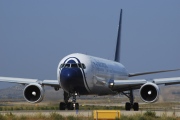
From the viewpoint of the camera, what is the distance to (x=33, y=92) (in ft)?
137

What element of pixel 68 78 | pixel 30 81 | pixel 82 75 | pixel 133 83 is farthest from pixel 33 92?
pixel 133 83

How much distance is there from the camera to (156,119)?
96.8ft

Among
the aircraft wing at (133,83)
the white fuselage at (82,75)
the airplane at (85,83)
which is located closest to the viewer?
the white fuselage at (82,75)

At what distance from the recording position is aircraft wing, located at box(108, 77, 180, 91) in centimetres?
4332

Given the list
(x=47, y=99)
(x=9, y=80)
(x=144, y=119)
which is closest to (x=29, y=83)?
(x=9, y=80)

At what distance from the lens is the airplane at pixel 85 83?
39.7m

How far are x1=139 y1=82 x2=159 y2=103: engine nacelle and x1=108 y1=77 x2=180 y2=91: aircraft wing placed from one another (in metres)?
0.95

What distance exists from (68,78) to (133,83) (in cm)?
638

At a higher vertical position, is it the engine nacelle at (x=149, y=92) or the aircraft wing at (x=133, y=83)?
the aircraft wing at (x=133, y=83)

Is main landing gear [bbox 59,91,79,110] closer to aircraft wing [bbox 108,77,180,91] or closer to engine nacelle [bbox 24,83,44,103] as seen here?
engine nacelle [bbox 24,83,44,103]

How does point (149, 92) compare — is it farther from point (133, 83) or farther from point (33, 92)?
point (33, 92)

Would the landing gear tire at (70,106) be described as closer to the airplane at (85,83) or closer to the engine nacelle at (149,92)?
the airplane at (85,83)

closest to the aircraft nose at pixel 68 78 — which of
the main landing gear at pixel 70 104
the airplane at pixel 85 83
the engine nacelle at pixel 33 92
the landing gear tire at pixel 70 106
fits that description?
the airplane at pixel 85 83

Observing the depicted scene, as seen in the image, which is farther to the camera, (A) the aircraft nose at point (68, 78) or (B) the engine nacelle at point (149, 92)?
(B) the engine nacelle at point (149, 92)
